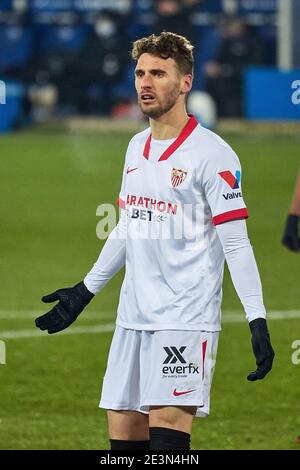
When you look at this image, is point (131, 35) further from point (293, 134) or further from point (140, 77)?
point (140, 77)

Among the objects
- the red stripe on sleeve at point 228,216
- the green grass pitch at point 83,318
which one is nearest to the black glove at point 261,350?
the red stripe on sleeve at point 228,216

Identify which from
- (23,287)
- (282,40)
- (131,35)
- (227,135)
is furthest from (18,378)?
(131,35)

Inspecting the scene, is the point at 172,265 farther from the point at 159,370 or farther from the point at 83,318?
the point at 83,318

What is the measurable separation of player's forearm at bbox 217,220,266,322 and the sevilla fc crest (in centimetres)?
25

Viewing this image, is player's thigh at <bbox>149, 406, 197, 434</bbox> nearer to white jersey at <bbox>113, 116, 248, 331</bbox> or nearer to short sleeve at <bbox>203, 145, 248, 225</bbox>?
white jersey at <bbox>113, 116, 248, 331</bbox>

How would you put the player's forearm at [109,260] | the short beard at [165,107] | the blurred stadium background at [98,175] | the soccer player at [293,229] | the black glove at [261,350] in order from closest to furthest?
the black glove at [261,350], the short beard at [165,107], the player's forearm at [109,260], the blurred stadium background at [98,175], the soccer player at [293,229]

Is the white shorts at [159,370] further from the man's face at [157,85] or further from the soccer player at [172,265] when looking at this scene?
the man's face at [157,85]

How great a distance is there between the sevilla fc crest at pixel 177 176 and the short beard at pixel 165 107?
0.24 meters

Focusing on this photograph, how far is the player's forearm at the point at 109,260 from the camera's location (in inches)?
252

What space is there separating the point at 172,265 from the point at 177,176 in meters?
0.37

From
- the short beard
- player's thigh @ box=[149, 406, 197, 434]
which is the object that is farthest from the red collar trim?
player's thigh @ box=[149, 406, 197, 434]

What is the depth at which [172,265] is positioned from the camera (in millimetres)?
6070

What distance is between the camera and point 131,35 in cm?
Answer: 3397

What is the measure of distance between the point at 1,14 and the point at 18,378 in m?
26.3
